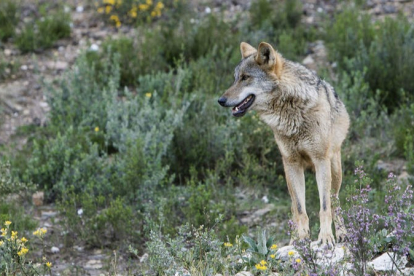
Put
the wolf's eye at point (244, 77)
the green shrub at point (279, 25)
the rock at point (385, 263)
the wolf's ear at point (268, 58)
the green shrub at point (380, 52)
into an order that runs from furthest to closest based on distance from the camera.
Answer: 1. the green shrub at point (279, 25)
2. the green shrub at point (380, 52)
3. the wolf's eye at point (244, 77)
4. the wolf's ear at point (268, 58)
5. the rock at point (385, 263)

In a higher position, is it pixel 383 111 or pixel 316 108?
pixel 316 108

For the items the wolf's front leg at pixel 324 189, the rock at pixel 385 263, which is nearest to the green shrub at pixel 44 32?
the wolf's front leg at pixel 324 189

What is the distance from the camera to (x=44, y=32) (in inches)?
469

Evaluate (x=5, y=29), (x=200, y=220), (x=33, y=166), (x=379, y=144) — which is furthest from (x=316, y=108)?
(x=5, y=29)

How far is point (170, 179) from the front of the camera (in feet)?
26.9

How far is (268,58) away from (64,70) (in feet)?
18.7

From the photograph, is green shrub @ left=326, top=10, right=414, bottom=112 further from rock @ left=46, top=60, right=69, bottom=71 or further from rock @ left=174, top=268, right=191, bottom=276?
rock @ left=174, top=268, right=191, bottom=276

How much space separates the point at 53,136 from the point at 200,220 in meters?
3.02

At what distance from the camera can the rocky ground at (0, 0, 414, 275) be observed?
7426 millimetres

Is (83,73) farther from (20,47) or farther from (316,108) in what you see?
(316,108)

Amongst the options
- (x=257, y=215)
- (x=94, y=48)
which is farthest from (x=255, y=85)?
(x=94, y=48)

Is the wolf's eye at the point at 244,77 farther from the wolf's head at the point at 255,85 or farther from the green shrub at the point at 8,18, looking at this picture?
the green shrub at the point at 8,18

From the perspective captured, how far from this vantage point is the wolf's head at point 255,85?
21.0ft

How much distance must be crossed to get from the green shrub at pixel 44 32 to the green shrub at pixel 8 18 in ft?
0.70
